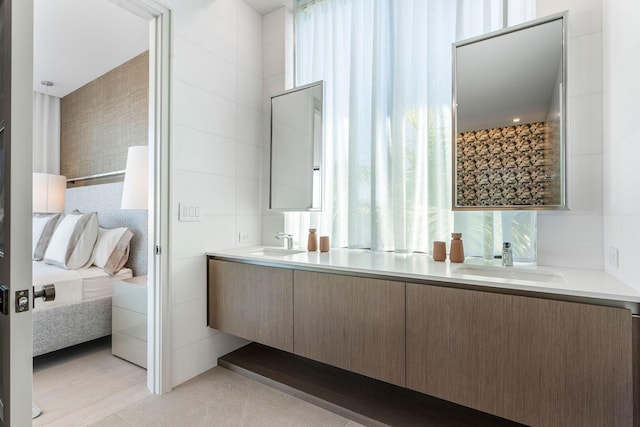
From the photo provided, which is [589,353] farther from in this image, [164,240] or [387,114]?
[164,240]

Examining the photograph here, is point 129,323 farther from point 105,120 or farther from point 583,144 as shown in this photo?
point 583,144

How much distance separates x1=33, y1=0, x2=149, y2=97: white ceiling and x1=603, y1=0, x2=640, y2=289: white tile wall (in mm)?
3115

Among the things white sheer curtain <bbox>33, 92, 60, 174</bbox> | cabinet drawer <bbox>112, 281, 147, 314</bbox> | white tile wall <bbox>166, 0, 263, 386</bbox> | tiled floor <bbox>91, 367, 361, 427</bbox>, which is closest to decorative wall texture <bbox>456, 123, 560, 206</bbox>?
tiled floor <bbox>91, 367, 361, 427</bbox>

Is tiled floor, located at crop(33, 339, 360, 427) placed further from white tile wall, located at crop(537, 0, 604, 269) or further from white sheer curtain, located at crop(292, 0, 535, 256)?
white tile wall, located at crop(537, 0, 604, 269)

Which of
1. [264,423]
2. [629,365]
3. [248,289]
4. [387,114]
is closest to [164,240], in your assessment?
[248,289]

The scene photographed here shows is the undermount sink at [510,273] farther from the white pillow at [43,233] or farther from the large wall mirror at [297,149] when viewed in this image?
the white pillow at [43,233]

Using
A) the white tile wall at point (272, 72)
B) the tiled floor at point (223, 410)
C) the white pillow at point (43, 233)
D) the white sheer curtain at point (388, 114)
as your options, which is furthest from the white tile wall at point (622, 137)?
the white pillow at point (43, 233)

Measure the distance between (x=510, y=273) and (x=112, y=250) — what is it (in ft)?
9.70

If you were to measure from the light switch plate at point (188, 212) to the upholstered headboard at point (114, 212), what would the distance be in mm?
1019

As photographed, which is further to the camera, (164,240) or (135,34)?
(135,34)

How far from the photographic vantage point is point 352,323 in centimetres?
159

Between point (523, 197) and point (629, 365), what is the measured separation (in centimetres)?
83

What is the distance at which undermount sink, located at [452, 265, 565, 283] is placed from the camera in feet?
4.85

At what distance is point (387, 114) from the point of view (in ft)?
6.97
